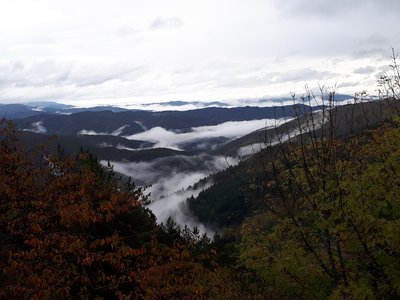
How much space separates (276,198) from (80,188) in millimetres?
7268

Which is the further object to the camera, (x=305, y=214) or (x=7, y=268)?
(x=305, y=214)

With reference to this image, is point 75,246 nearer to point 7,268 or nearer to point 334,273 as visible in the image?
point 7,268

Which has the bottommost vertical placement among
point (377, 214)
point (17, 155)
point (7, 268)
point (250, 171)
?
point (7, 268)

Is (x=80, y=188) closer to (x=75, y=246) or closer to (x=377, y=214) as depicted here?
(x=75, y=246)

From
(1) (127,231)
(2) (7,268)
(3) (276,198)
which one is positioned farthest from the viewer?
(1) (127,231)

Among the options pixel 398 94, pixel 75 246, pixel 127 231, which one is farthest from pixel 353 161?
pixel 127 231

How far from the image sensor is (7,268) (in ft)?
37.5

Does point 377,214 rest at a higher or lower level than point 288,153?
lower

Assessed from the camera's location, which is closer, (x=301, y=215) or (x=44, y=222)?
(x=44, y=222)

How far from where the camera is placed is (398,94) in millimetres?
15172

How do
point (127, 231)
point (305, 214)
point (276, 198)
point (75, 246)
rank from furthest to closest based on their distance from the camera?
point (127, 231) → point (276, 198) → point (305, 214) → point (75, 246)

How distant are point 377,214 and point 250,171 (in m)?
4.12

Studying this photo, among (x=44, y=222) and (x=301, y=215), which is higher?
(x=44, y=222)

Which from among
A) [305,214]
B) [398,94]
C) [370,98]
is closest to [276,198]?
[305,214]
